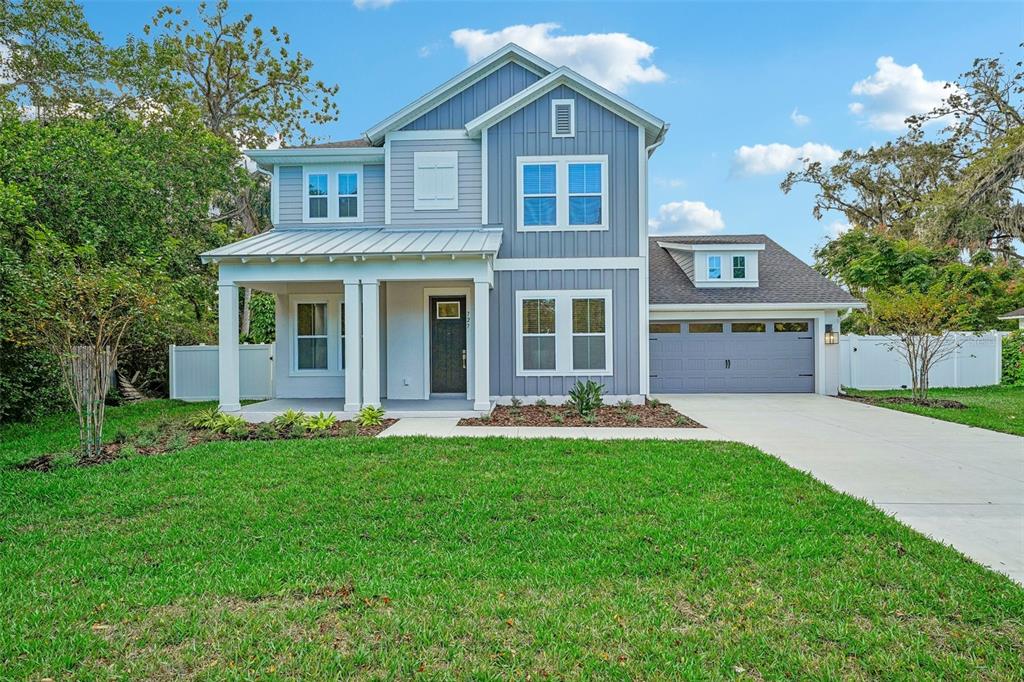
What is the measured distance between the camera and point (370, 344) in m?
9.94

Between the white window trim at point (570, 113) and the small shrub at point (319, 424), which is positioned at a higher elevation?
the white window trim at point (570, 113)

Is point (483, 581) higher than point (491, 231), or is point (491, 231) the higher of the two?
point (491, 231)

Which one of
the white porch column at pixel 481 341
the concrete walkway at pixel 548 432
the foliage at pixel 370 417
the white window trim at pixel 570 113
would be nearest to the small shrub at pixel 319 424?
the foliage at pixel 370 417

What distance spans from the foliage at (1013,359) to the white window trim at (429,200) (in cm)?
1591

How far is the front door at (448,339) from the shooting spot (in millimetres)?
11789

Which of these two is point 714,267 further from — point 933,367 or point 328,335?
point 328,335

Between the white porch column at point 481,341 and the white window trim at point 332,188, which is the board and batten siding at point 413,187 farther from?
the white porch column at point 481,341

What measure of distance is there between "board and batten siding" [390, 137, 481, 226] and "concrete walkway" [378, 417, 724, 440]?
4.69 meters

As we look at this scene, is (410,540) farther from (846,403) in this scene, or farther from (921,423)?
(846,403)

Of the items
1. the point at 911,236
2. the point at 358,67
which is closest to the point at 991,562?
the point at 358,67

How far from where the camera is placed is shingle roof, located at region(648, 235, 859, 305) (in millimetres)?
14164

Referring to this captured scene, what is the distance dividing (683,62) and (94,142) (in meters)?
12.8

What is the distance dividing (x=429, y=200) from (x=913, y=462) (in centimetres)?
938

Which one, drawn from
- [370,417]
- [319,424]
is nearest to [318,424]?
[319,424]
